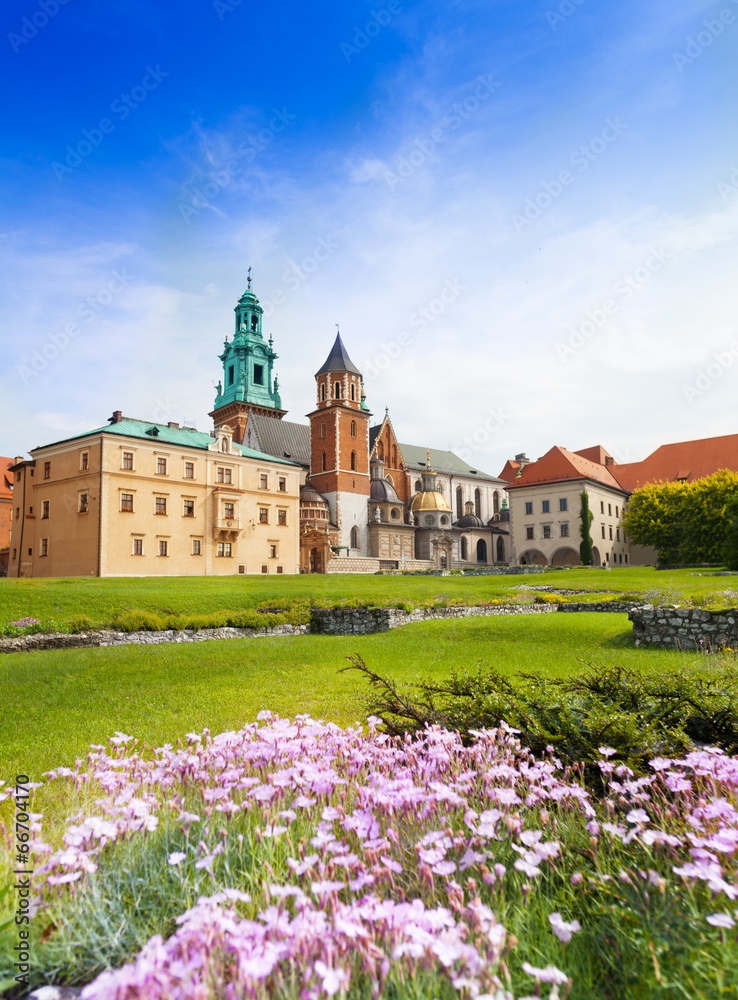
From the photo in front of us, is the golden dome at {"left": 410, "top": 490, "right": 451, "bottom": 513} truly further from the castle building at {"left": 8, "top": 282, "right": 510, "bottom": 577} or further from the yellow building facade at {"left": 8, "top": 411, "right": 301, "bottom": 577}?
the yellow building facade at {"left": 8, "top": 411, "right": 301, "bottom": 577}

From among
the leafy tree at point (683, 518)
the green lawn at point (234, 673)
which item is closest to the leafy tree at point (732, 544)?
the leafy tree at point (683, 518)

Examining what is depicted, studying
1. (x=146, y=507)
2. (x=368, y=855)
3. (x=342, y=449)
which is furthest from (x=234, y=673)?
(x=342, y=449)

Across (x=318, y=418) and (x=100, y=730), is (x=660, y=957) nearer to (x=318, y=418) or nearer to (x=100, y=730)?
(x=100, y=730)

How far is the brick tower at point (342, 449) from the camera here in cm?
6334

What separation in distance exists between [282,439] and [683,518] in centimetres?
4207

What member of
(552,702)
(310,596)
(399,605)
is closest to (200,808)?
(552,702)

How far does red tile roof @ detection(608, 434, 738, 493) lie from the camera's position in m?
67.6

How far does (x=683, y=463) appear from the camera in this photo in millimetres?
70188

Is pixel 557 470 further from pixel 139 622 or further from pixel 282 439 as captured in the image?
pixel 139 622

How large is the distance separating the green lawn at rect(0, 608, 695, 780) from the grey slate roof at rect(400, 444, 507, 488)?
63.5 metres

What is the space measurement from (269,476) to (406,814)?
48.3 meters

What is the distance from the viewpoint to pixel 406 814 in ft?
10.5

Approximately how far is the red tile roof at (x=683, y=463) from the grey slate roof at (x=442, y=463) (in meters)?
16.1

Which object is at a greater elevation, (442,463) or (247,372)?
(247,372)
